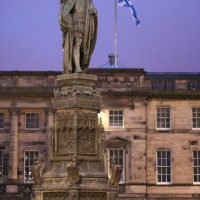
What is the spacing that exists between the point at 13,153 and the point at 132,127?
775 centimetres

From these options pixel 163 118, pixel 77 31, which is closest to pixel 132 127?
pixel 163 118

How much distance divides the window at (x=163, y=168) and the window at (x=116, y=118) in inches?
125

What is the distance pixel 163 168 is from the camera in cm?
5041

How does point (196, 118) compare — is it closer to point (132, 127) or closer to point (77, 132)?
point (132, 127)

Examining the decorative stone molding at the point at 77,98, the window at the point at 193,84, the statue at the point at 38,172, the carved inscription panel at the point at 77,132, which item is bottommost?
the statue at the point at 38,172

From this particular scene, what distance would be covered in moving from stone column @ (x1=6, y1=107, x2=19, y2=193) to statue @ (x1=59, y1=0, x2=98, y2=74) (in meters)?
36.1

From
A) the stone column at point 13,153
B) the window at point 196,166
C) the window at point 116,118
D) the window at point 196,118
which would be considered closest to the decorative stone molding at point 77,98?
the stone column at point 13,153

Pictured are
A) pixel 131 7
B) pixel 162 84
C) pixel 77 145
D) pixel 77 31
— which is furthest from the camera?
pixel 162 84

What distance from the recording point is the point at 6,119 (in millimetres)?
50688

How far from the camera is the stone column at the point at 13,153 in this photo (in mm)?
49353

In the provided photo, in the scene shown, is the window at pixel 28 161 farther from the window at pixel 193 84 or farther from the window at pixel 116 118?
the window at pixel 193 84

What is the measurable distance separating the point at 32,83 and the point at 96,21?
36.6 meters

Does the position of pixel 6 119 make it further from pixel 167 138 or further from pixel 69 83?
pixel 69 83

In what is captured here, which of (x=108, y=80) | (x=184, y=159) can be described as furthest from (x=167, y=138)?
(x=108, y=80)
